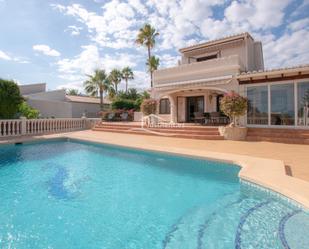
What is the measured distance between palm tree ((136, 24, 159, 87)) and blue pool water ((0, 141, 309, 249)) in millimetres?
37047

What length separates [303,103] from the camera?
17.7 m

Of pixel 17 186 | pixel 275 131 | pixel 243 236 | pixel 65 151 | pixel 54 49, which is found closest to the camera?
pixel 243 236

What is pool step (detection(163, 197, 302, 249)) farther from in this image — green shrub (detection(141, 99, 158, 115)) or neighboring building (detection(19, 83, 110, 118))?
neighboring building (detection(19, 83, 110, 118))

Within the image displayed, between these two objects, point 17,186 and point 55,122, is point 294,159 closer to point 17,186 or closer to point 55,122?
point 17,186

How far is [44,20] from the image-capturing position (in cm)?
1798

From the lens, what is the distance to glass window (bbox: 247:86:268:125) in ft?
63.6

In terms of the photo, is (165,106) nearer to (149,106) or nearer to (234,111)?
(149,106)

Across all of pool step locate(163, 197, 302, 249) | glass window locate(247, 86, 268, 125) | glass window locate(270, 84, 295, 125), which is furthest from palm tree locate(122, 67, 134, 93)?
pool step locate(163, 197, 302, 249)

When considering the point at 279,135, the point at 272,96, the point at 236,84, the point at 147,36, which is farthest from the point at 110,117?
the point at 279,135

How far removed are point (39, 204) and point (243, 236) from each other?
6466mm

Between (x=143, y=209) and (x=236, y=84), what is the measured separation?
57.5 ft

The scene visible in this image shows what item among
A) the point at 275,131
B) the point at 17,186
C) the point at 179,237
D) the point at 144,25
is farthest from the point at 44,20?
the point at 144,25

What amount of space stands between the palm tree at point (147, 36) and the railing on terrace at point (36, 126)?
23.0 m

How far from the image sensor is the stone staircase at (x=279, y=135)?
1586 centimetres
